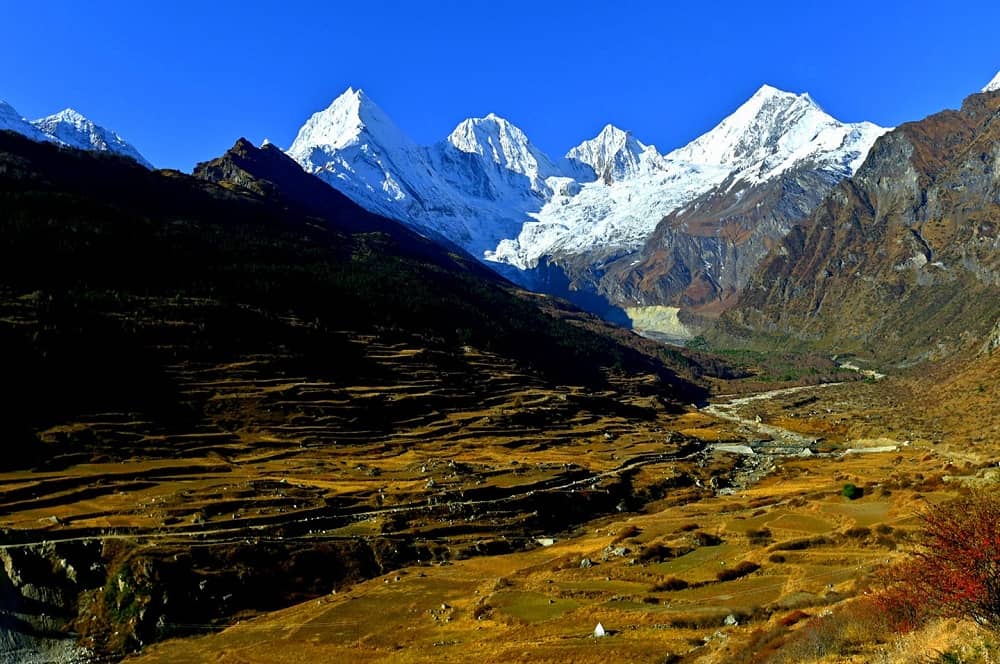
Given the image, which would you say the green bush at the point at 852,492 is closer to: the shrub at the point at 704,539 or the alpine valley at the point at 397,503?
the alpine valley at the point at 397,503

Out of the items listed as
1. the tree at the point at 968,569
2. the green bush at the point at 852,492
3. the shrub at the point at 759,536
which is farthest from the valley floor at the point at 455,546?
the tree at the point at 968,569

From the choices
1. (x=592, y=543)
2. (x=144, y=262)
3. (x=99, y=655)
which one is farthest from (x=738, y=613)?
(x=144, y=262)

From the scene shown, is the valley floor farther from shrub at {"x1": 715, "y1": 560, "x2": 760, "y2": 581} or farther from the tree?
the tree

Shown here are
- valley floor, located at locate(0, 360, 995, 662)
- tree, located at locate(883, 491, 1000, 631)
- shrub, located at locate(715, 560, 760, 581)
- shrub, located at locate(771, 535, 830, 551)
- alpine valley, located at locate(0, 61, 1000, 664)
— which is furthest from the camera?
shrub, located at locate(771, 535, 830, 551)

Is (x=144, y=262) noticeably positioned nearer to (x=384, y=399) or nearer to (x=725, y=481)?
(x=384, y=399)

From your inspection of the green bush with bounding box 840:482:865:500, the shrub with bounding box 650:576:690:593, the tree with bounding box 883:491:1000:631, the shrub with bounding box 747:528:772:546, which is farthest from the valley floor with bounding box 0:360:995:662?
the tree with bounding box 883:491:1000:631

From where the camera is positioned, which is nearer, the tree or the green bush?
the tree

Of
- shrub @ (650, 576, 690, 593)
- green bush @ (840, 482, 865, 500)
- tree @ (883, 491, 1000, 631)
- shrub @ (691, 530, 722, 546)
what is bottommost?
green bush @ (840, 482, 865, 500)

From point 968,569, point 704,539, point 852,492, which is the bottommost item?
point 852,492

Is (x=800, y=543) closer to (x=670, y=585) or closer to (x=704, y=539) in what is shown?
(x=704, y=539)

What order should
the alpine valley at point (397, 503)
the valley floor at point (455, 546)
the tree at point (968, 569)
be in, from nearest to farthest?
the tree at point (968, 569), the alpine valley at point (397, 503), the valley floor at point (455, 546)

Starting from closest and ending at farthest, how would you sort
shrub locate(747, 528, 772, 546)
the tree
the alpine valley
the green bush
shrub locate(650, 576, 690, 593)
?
the tree
the alpine valley
shrub locate(650, 576, 690, 593)
shrub locate(747, 528, 772, 546)
the green bush

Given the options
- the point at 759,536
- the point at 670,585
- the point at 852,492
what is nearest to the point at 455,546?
the point at 670,585
